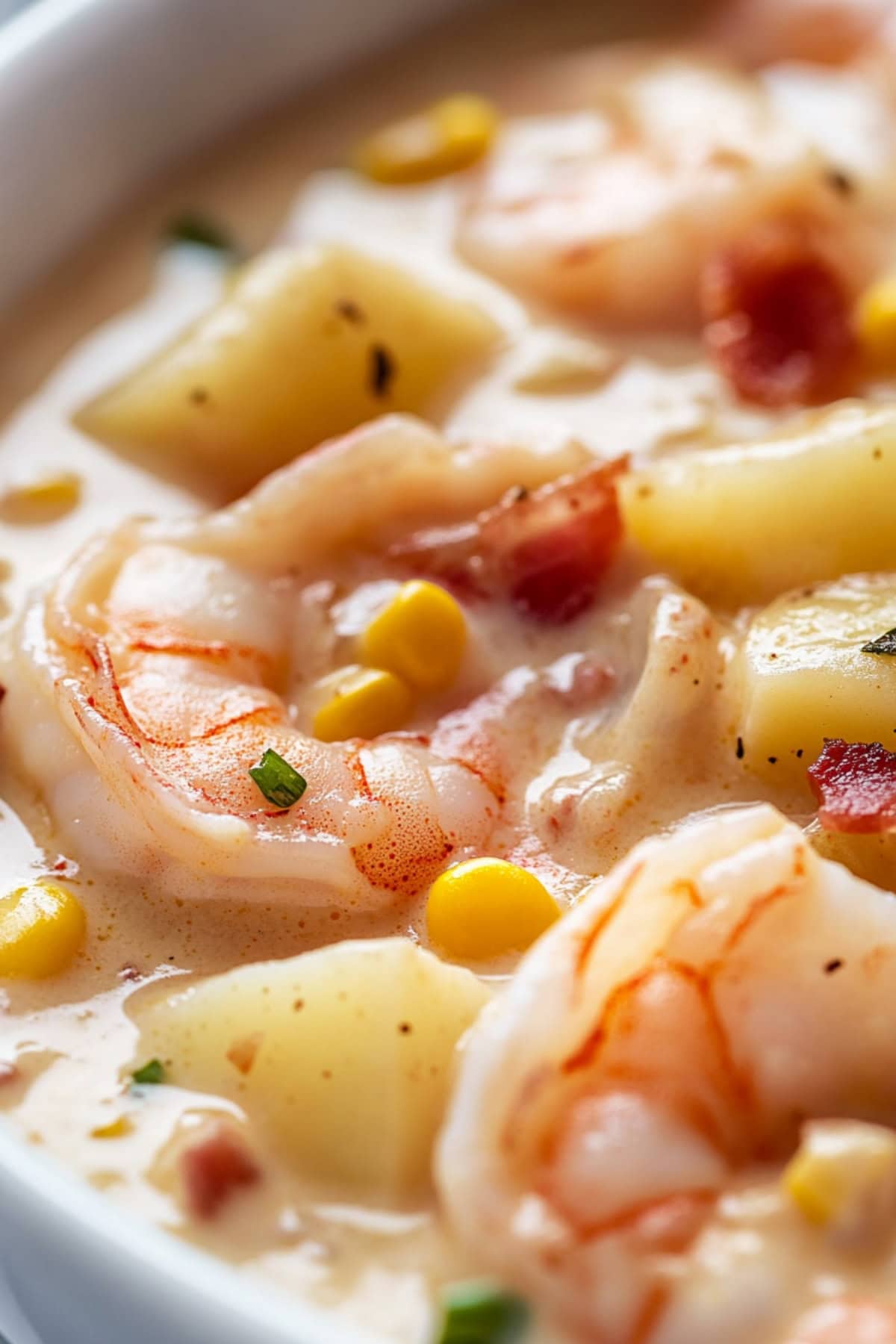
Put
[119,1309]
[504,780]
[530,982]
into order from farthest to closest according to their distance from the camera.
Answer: [504,780]
[530,982]
[119,1309]

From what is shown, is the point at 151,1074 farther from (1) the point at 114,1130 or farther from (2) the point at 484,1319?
(2) the point at 484,1319

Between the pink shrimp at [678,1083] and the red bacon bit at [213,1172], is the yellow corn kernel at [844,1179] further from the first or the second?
the red bacon bit at [213,1172]

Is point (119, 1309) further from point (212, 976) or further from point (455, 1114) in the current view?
point (212, 976)

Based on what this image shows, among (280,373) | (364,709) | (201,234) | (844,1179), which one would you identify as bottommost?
(844,1179)

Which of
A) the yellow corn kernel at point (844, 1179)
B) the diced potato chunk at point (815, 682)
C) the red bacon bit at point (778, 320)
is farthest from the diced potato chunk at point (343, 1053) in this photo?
the red bacon bit at point (778, 320)

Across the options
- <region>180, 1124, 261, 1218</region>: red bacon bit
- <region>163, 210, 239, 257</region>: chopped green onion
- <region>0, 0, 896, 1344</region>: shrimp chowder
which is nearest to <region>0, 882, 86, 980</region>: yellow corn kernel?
<region>0, 0, 896, 1344</region>: shrimp chowder

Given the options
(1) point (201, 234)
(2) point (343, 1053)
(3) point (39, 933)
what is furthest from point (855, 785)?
(1) point (201, 234)

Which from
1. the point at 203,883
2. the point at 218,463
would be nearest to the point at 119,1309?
the point at 203,883
